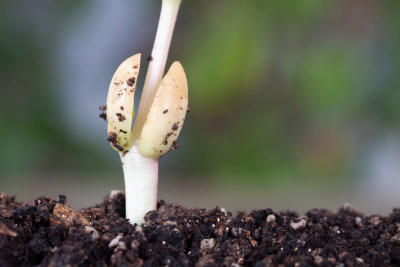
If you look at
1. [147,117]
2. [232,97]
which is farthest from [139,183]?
[232,97]

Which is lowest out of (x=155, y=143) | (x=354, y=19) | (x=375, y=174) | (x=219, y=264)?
(x=219, y=264)

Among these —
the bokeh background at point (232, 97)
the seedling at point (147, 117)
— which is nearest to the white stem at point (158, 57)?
the seedling at point (147, 117)

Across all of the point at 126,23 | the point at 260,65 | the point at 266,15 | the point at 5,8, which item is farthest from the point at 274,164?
the point at 5,8

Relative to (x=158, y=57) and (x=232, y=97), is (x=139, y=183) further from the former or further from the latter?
(x=232, y=97)

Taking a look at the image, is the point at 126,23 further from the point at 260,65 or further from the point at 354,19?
the point at 354,19

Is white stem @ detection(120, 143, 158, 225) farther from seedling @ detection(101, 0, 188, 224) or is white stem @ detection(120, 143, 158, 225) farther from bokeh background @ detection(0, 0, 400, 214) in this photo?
bokeh background @ detection(0, 0, 400, 214)

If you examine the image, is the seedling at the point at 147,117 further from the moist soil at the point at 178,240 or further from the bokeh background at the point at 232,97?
the bokeh background at the point at 232,97
